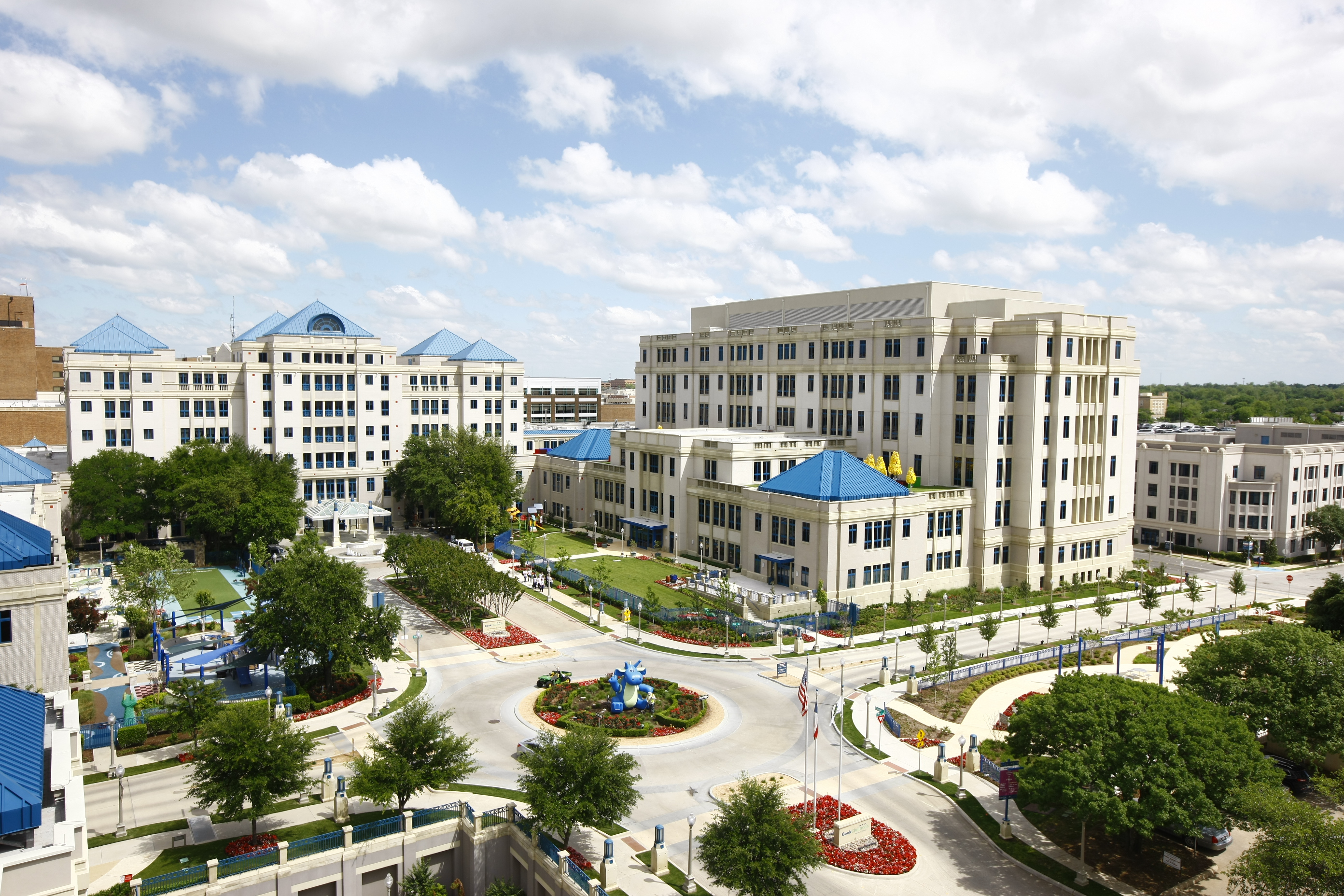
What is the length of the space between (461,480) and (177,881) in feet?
202

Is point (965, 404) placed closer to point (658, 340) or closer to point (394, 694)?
point (658, 340)

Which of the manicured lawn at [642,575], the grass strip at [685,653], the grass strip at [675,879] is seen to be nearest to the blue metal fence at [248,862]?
the grass strip at [675,879]

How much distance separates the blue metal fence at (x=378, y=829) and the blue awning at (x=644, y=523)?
51801 mm

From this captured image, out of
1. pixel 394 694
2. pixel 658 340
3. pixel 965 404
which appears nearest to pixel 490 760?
pixel 394 694

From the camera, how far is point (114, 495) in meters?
76.9

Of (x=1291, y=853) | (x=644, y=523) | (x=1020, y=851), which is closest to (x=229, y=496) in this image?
(x=644, y=523)

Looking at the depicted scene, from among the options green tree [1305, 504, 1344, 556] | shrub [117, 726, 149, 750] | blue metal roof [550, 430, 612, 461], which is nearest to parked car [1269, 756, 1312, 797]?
shrub [117, 726, 149, 750]

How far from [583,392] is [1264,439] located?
414ft

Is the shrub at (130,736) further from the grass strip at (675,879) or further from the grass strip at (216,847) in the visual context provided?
the grass strip at (675,879)

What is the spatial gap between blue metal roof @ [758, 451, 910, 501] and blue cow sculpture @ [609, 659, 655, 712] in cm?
2488

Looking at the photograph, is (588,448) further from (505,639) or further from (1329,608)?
(1329,608)

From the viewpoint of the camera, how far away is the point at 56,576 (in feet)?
116

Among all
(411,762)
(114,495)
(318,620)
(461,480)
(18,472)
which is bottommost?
(411,762)

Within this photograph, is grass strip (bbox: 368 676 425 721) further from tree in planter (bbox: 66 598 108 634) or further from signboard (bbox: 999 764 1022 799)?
signboard (bbox: 999 764 1022 799)
